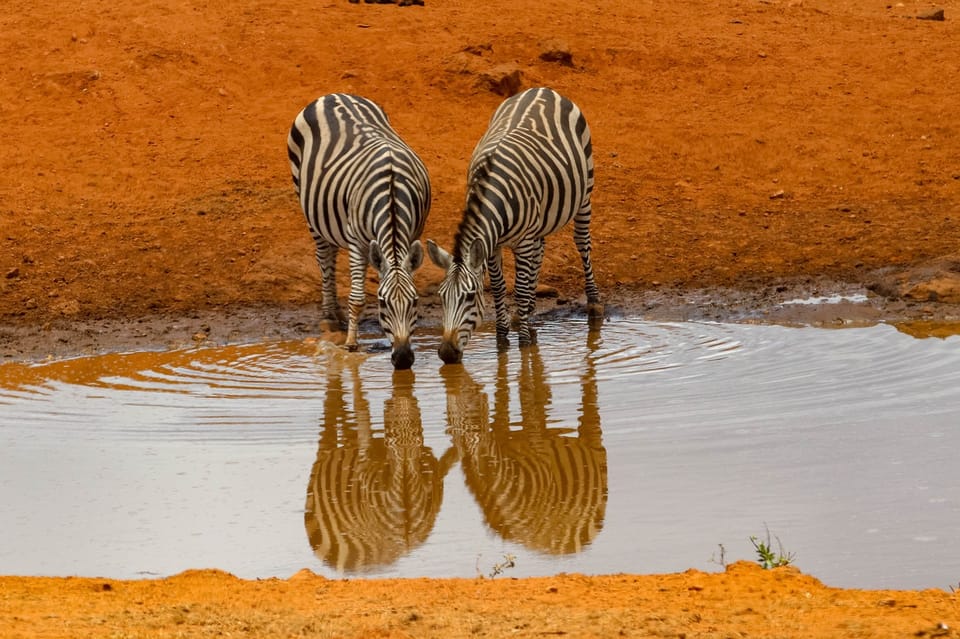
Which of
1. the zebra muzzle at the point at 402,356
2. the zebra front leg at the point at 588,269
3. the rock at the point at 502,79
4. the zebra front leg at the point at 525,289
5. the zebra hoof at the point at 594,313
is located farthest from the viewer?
the rock at the point at 502,79

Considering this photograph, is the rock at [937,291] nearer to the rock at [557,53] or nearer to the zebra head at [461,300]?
the zebra head at [461,300]

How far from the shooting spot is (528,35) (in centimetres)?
1888

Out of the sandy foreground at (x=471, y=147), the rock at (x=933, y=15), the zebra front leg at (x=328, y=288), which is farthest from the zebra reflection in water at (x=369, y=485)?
the rock at (x=933, y=15)

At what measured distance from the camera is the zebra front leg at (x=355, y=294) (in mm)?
10633

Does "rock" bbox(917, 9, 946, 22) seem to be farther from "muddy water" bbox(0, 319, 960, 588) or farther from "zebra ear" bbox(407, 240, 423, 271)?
"zebra ear" bbox(407, 240, 423, 271)

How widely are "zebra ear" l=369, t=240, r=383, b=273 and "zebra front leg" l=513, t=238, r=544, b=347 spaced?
1271 mm

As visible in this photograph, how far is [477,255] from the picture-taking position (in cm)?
1023

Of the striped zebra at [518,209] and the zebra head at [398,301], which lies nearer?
the zebra head at [398,301]

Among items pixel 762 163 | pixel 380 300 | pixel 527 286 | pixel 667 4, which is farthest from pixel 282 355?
pixel 667 4

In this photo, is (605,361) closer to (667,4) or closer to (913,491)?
(913,491)

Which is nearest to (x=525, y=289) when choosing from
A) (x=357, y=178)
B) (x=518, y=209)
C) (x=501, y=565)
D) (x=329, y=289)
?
(x=518, y=209)

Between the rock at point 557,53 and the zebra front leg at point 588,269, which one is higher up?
the rock at point 557,53

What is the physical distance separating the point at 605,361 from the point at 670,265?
12.2 feet

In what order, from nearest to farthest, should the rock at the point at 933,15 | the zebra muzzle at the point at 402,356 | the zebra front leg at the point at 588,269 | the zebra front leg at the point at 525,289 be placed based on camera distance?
1. the zebra muzzle at the point at 402,356
2. the zebra front leg at the point at 525,289
3. the zebra front leg at the point at 588,269
4. the rock at the point at 933,15
